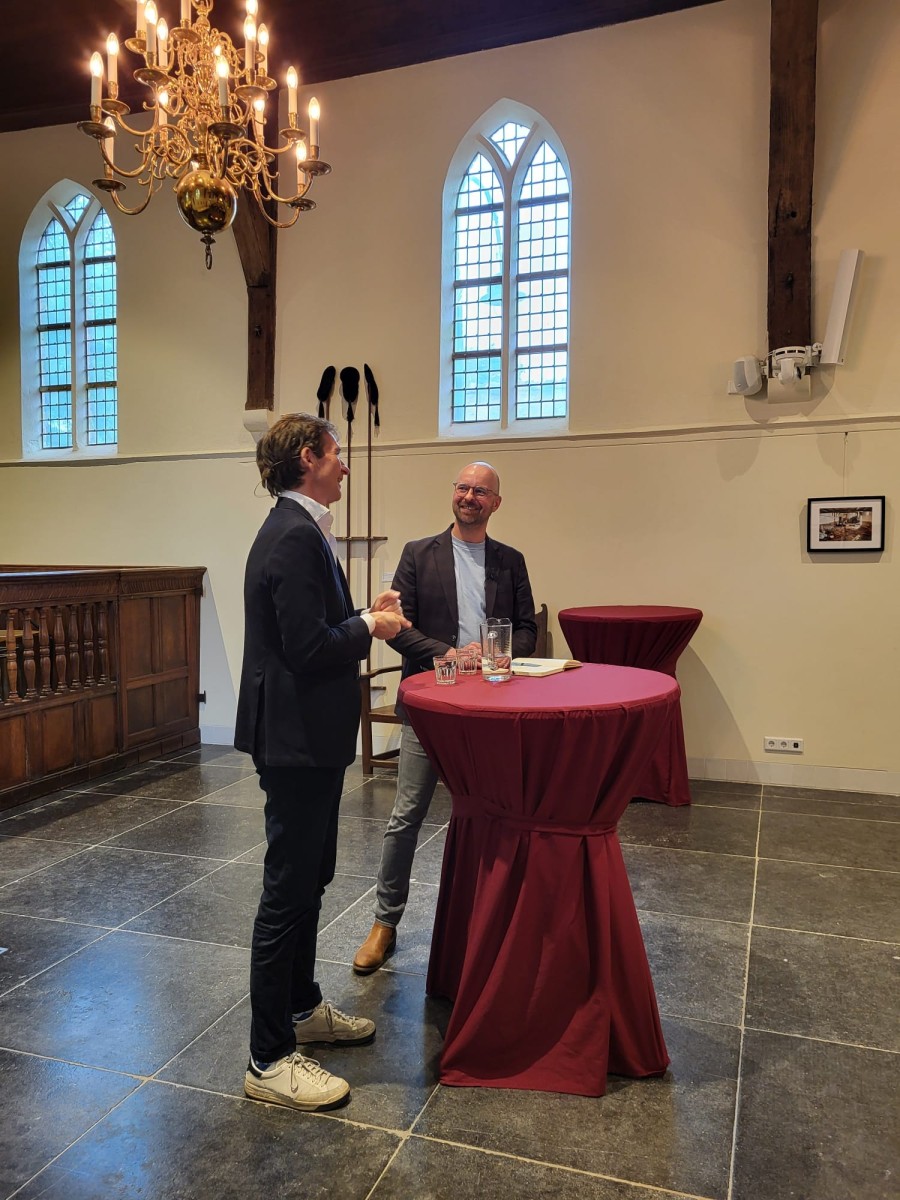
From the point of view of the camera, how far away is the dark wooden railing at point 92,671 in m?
4.64

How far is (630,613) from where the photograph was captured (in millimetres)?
4680

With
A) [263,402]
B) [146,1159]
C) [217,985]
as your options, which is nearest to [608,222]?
[263,402]

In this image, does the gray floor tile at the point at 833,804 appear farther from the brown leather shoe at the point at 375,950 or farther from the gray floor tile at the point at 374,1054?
the gray floor tile at the point at 374,1054

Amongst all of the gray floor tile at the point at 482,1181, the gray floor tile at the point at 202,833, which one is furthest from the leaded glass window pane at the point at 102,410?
the gray floor tile at the point at 482,1181

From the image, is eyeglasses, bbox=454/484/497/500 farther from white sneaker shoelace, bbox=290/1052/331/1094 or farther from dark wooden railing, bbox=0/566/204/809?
dark wooden railing, bbox=0/566/204/809

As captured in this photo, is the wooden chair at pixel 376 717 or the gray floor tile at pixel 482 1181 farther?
the wooden chair at pixel 376 717

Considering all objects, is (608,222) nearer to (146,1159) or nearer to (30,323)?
(30,323)

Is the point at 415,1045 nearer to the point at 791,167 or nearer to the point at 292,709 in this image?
the point at 292,709

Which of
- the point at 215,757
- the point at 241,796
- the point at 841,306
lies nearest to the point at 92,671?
the point at 215,757

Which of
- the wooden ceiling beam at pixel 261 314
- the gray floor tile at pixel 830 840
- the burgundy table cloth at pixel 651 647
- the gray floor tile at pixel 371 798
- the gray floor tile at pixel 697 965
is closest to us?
the gray floor tile at pixel 697 965

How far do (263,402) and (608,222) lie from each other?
8.44 ft

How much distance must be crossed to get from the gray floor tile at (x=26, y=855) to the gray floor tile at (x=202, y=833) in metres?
0.21

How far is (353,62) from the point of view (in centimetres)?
573

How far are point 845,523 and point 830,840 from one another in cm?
184
